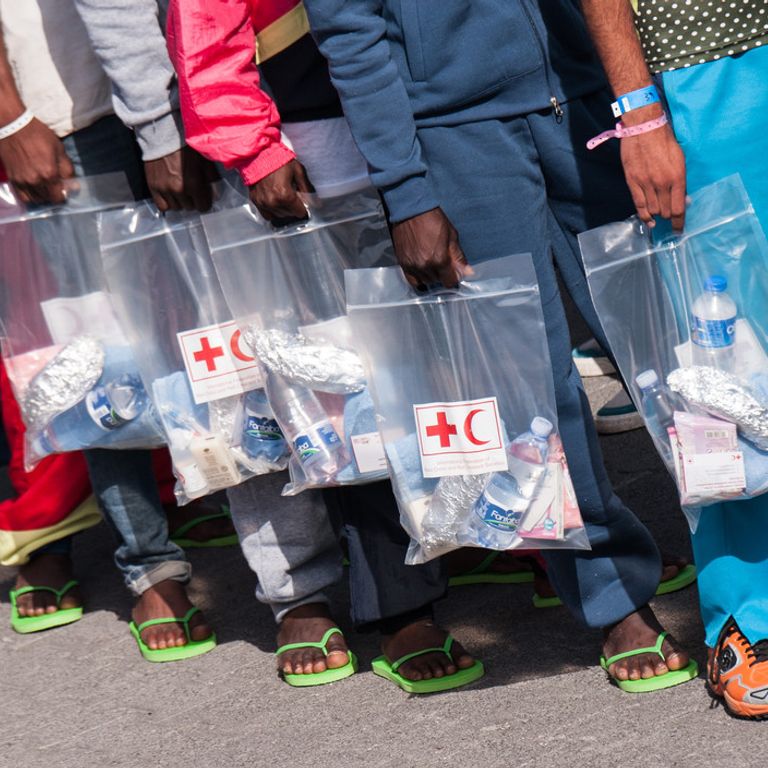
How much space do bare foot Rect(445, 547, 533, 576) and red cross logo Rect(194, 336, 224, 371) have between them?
2.91 ft

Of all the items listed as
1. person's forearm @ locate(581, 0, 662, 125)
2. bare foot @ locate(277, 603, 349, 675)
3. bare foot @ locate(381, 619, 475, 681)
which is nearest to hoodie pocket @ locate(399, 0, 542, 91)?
person's forearm @ locate(581, 0, 662, 125)

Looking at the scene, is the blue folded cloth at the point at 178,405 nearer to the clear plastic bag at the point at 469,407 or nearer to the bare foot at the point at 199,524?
the clear plastic bag at the point at 469,407

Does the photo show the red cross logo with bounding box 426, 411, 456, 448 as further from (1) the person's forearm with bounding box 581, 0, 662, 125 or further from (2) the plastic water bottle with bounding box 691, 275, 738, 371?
(1) the person's forearm with bounding box 581, 0, 662, 125

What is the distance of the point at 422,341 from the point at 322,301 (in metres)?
0.35

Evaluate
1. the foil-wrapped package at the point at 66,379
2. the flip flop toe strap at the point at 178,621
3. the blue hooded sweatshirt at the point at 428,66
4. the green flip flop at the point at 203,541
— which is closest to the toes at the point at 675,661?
the blue hooded sweatshirt at the point at 428,66

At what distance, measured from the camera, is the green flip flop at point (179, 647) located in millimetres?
3408

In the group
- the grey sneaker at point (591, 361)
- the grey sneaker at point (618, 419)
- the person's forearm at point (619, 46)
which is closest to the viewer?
the person's forearm at point (619, 46)

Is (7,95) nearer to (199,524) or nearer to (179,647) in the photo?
(179,647)

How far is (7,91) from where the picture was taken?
118 inches

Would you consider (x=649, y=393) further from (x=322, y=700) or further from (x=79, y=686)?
(x=79, y=686)

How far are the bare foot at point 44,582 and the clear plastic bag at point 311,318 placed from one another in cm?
119

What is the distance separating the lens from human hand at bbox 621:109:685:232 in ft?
7.73

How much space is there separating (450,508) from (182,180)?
0.93 metres

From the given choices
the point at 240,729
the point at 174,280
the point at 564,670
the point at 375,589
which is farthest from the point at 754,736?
the point at 174,280
